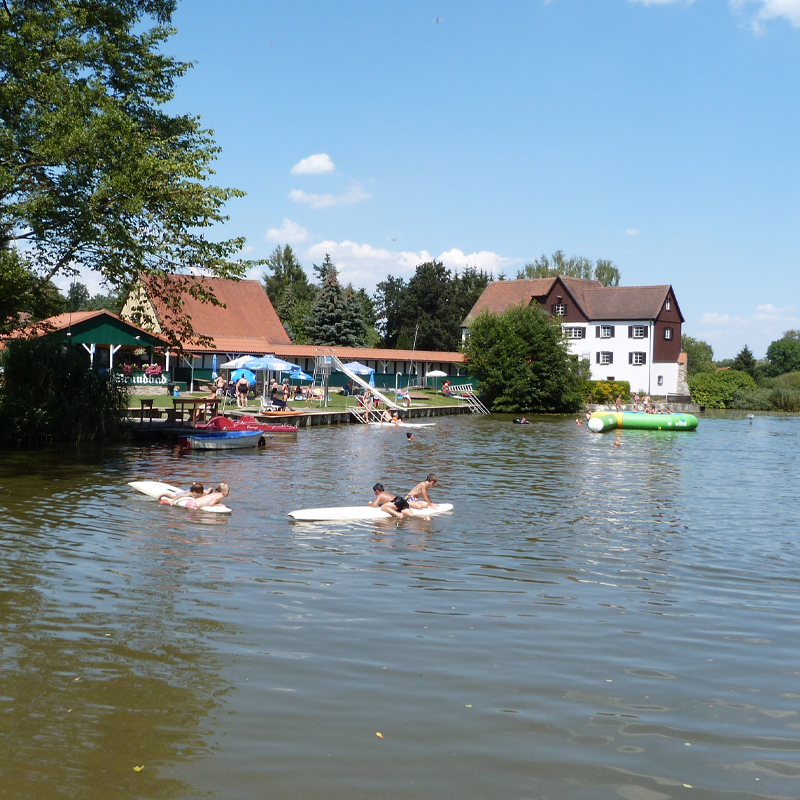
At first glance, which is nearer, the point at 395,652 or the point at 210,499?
the point at 395,652

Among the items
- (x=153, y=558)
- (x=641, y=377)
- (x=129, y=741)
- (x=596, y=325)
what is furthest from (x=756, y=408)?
(x=129, y=741)

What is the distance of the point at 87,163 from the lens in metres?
21.3

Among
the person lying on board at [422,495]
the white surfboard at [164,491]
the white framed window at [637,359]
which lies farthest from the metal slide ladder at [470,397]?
the white surfboard at [164,491]

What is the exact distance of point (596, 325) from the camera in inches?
2899

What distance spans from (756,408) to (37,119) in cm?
6414

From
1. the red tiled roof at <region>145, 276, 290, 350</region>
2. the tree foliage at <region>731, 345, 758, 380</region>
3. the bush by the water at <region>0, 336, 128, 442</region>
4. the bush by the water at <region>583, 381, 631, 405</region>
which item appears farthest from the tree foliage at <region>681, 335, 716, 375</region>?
the bush by the water at <region>0, 336, 128, 442</region>

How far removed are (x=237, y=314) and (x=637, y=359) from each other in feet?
111

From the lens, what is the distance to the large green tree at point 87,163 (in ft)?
69.0

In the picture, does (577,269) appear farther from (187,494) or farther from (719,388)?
(187,494)

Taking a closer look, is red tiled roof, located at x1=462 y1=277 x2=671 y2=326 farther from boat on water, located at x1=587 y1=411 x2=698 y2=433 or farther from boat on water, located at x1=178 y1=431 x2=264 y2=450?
boat on water, located at x1=178 y1=431 x2=264 y2=450

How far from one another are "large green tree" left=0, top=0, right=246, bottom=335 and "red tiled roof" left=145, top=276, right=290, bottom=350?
1353 inches

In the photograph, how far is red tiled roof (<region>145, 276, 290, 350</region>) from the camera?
60.0 meters

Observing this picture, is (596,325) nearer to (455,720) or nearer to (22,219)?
(22,219)

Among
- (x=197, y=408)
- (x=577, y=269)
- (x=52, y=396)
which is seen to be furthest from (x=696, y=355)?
(x=52, y=396)
